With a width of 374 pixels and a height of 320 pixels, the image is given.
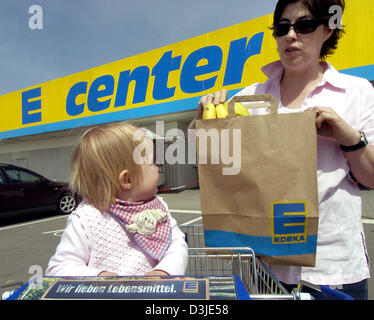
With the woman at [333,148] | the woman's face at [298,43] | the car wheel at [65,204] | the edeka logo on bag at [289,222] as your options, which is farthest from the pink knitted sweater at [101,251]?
the car wheel at [65,204]

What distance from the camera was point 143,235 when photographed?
124cm

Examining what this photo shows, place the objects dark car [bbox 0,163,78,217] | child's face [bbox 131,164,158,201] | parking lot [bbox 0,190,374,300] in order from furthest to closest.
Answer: dark car [bbox 0,163,78,217] < parking lot [bbox 0,190,374,300] < child's face [bbox 131,164,158,201]

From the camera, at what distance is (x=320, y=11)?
4.18 feet

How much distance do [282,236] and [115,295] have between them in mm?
755

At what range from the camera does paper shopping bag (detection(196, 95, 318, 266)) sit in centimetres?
111

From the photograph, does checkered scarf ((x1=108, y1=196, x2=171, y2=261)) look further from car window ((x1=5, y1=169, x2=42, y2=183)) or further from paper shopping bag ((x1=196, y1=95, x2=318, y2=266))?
car window ((x1=5, y1=169, x2=42, y2=183))

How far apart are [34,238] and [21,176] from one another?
2.34m

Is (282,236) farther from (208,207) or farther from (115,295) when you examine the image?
(115,295)

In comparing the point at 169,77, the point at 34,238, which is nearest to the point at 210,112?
the point at 34,238

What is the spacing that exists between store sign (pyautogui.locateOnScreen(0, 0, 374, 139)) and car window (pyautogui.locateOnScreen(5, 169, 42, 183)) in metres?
5.41

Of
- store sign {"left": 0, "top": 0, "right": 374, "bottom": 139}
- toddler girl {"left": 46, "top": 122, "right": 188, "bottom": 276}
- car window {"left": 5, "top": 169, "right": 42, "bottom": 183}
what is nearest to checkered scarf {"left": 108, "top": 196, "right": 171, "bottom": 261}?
toddler girl {"left": 46, "top": 122, "right": 188, "bottom": 276}

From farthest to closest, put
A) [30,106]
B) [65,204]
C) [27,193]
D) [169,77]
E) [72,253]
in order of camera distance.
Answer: [30,106], [169,77], [65,204], [27,193], [72,253]

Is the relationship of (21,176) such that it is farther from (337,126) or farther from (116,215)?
(337,126)
